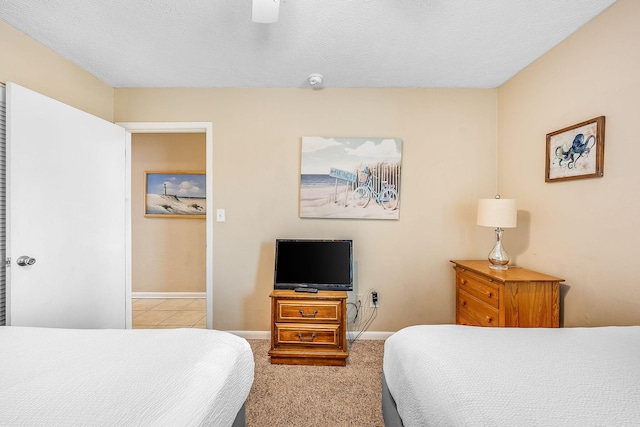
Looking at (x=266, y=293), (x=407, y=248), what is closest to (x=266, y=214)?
(x=266, y=293)

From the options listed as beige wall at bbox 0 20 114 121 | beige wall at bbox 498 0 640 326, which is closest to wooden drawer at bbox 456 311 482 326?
beige wall at bbox 498 0 640 326

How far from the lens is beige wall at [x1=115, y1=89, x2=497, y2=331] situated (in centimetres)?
267

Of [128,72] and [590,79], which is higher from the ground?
[128,72]

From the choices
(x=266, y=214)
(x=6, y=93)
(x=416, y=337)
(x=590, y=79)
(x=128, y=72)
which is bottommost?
(x=416, y=337)

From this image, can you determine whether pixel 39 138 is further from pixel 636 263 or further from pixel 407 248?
pixel 636 263

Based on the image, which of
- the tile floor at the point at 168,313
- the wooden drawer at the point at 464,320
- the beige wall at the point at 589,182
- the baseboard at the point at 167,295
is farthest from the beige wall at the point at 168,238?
the beige wall at the point at 589,182

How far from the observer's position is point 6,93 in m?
1.70

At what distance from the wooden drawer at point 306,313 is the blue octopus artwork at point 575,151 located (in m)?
1.95

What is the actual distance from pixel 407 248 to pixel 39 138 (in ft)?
9.79

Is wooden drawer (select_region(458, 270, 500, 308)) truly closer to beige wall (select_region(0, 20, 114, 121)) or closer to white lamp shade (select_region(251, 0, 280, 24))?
white lamp shade (select_region(251, 0, 280, 24))

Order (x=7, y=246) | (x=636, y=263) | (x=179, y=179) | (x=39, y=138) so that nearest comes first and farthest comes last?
(x=636, y=263), (x=7, y=246), (x=39, y=138), (x=179, y=179)

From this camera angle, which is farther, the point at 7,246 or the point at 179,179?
the point at 179,179

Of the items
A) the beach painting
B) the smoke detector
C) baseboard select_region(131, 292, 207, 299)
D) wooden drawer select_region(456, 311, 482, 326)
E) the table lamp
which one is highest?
the smoke detector

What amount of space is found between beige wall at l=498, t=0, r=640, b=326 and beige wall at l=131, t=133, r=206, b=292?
149 inches
